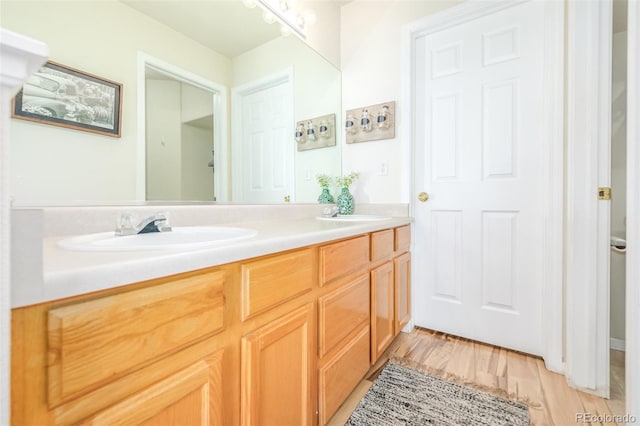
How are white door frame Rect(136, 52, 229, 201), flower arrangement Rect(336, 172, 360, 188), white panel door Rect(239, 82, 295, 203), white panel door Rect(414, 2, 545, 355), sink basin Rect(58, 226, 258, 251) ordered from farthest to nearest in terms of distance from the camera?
1. flower arrangement Rect(336, 172, 360, 188)
2. white panel door Rect(414, 2, 545, 355)
3. white panel door Rect(239, 82, 295, 203)
4. white door frame Rect(136, 52, 229, 201)
5. sink basin Rect(58, 226, 258, 251)

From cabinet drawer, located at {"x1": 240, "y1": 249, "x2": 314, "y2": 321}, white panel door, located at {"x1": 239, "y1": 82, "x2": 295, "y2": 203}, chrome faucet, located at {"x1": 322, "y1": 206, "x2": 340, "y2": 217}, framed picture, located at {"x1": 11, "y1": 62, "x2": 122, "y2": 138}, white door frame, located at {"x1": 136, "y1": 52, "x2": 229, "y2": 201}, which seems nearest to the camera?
cabinet drawer, located at {"x1": 240, "y1": 249, "x2": 314, "y2": 321}

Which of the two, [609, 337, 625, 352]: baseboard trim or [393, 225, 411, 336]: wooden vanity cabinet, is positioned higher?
[393, 225, 411, 336]: wooden vanity cabinet

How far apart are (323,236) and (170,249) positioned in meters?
0.49

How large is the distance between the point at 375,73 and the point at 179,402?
6.99ft

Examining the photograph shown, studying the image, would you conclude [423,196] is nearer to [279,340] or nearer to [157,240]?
[279,340]

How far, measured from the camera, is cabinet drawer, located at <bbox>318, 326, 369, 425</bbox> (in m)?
0.97

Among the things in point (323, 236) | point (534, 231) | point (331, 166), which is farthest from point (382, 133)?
point (323, 236)

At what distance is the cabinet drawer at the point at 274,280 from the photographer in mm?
672

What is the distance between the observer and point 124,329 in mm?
450

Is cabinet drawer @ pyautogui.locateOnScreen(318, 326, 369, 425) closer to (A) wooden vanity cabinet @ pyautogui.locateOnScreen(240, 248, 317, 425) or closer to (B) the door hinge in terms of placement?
(A) wooden vanity cabinet @ pyautogui.locateOnScreen(240, 248, 317, 425)

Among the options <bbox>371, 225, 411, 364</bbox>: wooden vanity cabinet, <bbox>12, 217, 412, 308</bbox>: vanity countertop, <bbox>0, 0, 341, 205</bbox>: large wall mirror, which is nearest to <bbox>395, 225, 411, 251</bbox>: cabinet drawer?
<bbox>371, 225, 411, 364</bbox>: wooden vanity cabinet

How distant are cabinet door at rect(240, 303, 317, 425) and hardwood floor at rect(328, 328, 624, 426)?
0.40m

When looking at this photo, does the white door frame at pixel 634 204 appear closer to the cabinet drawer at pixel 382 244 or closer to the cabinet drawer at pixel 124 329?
the cabinet drawer at pixel 382 244

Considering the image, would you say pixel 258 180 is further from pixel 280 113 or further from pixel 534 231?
pixel 534 231
